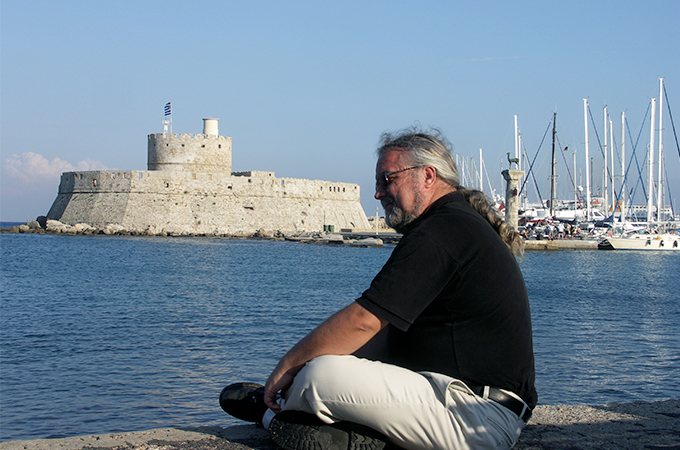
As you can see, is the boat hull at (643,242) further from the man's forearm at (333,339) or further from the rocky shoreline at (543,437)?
the man's forearm at (333,339)

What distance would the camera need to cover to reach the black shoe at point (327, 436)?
1.75 m

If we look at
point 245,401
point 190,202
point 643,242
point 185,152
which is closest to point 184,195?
point 190,202

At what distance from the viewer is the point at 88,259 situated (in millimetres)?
21453

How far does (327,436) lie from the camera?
175 centimetres

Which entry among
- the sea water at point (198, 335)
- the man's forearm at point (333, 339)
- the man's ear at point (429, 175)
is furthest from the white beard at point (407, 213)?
the sea water at point (198, 335)

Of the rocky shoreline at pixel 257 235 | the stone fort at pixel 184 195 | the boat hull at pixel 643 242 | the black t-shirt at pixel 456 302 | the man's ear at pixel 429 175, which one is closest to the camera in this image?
the black t-shirt at pixel 456 302

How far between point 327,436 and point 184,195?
33423 millimetres

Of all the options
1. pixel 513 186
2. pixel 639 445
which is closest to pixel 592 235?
pixel 513 186

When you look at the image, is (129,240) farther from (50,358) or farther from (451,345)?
(451,345)

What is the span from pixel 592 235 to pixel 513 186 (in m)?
9.09

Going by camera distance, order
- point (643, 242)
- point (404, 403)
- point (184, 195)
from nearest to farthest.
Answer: point (404, 403)
point (643, 242)
point (184, 195)

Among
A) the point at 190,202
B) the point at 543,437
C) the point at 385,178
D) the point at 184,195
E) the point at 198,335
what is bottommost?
the point at 198,335

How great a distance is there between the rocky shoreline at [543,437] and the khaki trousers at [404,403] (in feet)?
1.17

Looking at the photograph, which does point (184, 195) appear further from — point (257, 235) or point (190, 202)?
point (257, 235)
